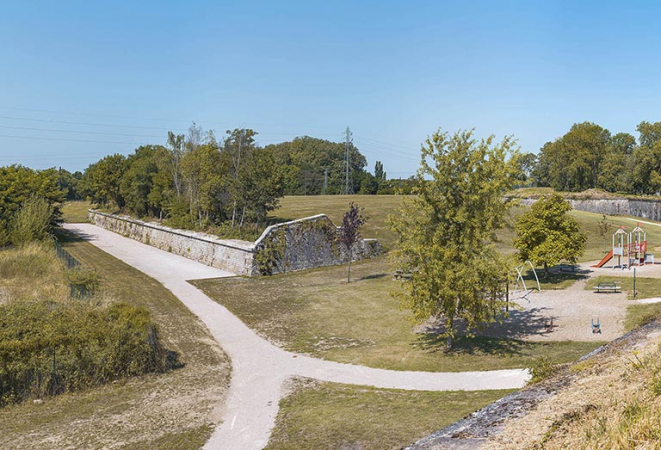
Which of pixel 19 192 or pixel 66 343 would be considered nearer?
pixel 66 343

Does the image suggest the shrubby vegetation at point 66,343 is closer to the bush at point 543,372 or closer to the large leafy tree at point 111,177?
the bush at point 543,372

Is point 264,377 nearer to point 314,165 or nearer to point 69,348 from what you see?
point 69,348

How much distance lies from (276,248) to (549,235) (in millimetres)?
16838

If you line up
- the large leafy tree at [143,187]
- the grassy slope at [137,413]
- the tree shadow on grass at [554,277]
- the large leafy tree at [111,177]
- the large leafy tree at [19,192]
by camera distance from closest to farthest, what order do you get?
the grassy slope at [137,413]
the tree shadow on grass at [554,277]
the large leafy tree at [19,192]
the large leafy tree at [143,187]
the large leafy tree at [111,177]

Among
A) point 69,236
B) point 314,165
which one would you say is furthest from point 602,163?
point 69,236

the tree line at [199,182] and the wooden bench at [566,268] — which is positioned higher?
the tree line at [199,182]

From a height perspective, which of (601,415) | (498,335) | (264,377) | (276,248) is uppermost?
(601,415)

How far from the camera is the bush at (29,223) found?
32.4 metres

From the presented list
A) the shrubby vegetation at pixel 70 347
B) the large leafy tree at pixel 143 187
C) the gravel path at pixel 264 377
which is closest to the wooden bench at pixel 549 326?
the gravel path at pixel 264 377

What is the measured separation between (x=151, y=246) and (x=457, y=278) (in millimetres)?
36546

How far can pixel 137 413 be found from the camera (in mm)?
11875

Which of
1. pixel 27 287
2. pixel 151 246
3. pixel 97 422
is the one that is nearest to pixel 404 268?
pixel 97 422

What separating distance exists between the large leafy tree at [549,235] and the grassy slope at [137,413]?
689 inches

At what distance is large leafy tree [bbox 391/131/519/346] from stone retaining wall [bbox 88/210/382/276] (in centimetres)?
1669
